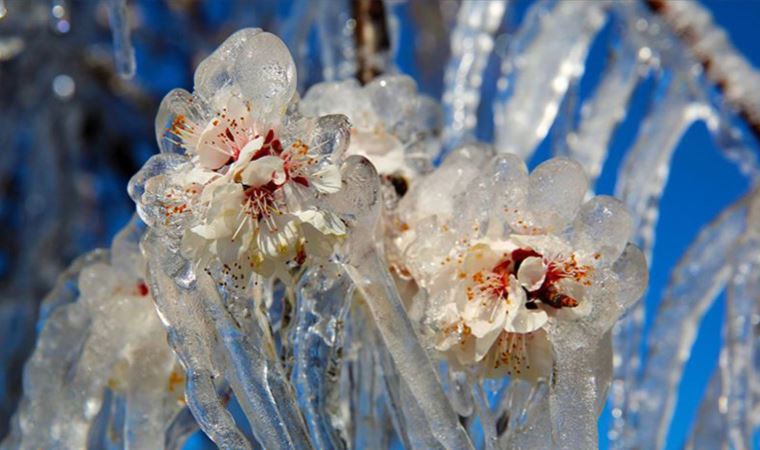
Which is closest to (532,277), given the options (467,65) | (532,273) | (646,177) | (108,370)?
(532,273)

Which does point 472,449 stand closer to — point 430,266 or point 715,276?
point 430,266

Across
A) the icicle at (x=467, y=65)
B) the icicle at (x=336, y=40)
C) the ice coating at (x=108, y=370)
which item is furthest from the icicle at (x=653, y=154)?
the ice coating at (x=108, y=370)

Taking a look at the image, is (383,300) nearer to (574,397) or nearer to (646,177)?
(574,397)

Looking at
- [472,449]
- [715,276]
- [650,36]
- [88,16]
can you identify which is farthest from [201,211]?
[88,16]

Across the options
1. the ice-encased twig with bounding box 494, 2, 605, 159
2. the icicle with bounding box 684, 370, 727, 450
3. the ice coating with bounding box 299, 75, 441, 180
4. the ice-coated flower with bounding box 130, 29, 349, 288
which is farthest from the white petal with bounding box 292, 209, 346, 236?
the ice-encased twig with bounding box 494, 2, 605, 159

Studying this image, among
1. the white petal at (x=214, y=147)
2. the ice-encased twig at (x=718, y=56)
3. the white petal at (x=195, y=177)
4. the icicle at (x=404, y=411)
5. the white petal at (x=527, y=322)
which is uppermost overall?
the ice-encased twig at (x=718, y=56)

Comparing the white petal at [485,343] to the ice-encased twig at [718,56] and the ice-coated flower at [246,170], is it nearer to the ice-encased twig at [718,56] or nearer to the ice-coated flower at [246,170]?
the ice-coated flower at [246,170]

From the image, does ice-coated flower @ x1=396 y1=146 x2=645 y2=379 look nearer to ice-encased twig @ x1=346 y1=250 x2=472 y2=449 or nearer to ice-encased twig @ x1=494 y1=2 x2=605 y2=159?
ice-encased twig @ x1=346 y1=250 x2=472 y2=449
